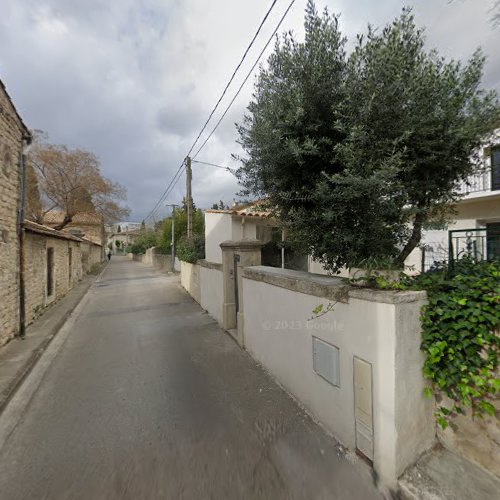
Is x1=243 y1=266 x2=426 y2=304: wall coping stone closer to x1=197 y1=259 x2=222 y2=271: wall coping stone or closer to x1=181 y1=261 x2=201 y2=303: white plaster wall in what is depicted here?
x1=197 y1=259 x2=222 y2=271: wall coping stone

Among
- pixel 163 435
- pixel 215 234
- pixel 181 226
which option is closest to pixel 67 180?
pixel 181 226

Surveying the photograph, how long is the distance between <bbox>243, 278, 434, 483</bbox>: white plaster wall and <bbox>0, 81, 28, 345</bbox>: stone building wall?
523 centimetres

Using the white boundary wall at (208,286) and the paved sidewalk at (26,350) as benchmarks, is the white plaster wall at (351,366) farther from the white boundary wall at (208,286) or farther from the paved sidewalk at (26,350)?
the paved sidewalk at (26,350)

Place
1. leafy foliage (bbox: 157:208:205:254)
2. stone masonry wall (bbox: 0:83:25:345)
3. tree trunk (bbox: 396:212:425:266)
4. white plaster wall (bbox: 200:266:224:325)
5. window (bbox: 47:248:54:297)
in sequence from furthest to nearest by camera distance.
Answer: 1. leafy foliage (bbox: 157:208:205:254)
2. window (bbox: 47:248:54:297)
3. white plaster wall (bbox: 200:266:224:325)
4. stone masonry wall (bbox: 0:83:25:345)
5. tree trunk (bbox: 396:212:425:266)

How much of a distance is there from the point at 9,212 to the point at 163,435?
18.1 feet

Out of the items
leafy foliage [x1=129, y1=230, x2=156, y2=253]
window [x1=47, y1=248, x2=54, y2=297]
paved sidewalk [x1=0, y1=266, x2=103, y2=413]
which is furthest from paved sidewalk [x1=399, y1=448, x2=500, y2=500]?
leafy foliage [x1=129, y1=230, x2=156, y2=253]

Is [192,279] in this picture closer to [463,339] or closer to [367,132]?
[367,132]

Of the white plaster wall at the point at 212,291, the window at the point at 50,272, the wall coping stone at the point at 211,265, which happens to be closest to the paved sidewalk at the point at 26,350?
the window at the point at 50,272

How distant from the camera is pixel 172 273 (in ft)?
64.8

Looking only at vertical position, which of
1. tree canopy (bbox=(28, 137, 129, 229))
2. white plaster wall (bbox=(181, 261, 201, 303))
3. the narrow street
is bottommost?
the narrow street

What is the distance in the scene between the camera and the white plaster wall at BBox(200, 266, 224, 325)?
699 centimetres

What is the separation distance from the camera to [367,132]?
2725 mm

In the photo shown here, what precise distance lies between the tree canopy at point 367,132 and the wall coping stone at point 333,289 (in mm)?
399

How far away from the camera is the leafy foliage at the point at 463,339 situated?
6.39ft
